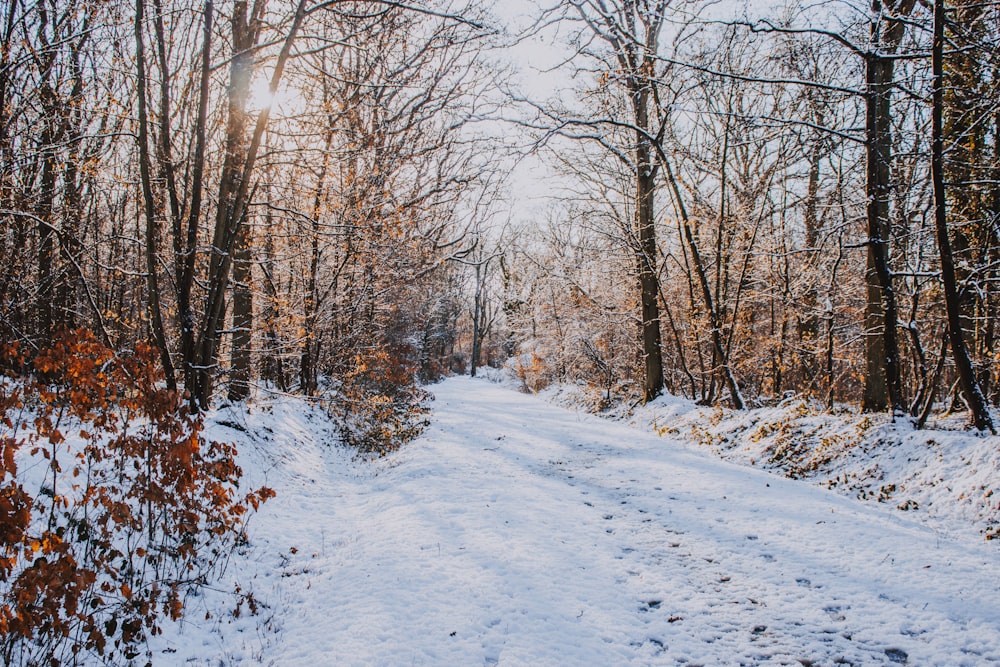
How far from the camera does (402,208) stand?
36.2 ft

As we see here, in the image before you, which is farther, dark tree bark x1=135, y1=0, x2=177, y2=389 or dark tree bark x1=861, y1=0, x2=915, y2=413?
dark tree bark x1=861, y1=0, x2=915, y2=413

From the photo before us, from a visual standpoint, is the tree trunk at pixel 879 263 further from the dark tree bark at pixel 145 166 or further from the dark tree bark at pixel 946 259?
the dark tree bark at pixel 145 166

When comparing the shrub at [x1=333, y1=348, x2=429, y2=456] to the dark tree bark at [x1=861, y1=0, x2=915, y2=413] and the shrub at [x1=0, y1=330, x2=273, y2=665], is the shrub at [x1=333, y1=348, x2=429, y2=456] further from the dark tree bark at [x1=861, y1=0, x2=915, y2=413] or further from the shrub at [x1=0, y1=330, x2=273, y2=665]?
the dark tree bark at [x1=861, y1=0, x2=915, y2=413]

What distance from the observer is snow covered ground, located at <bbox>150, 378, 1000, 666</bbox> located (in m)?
3.43

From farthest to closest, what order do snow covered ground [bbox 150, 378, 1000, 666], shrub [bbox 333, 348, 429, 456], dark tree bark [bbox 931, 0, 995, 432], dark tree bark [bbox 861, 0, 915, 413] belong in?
shrub [bbox 333, 348, 429, 456] → dark tree bark [bbox 861, 0, 915, 413] → dark tree bark [bbox 931, 0, 995, 432] → snow covered ground [bbox 150, 378, 1000, 666]

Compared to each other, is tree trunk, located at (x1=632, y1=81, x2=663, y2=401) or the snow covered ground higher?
tree trunk, located at (x1=632, y1=81, x2=663, y2=401)

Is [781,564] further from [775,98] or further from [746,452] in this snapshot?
[775,98]

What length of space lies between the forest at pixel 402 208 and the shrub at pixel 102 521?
0.05 m

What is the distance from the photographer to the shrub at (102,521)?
3.07m

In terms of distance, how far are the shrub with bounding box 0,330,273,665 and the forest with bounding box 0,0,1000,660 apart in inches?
1.9

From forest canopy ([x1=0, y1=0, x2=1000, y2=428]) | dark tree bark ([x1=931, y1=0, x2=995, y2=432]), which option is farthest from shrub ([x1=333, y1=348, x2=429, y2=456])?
dark tree bark ([x1=931, y1=0, x2=995, y2=432])

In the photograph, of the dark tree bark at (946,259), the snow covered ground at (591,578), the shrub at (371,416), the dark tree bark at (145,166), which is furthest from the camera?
the shrub at (371,416)

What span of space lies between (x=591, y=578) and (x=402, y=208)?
856 cm

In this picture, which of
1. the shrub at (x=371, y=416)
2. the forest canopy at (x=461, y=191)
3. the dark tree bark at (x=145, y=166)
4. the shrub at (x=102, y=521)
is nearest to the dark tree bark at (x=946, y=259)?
the forest canopy at (x=461, y=191)
